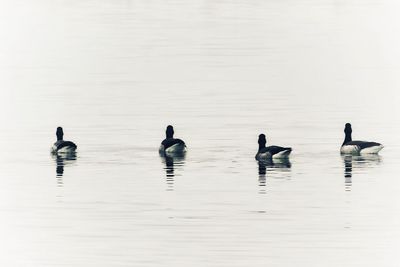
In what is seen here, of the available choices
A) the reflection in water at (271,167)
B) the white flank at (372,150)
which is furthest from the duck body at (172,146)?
the white flank at (372,150)

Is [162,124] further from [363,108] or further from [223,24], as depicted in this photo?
[223,24]

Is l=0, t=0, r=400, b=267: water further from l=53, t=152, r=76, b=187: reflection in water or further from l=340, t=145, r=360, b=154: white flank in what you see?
l=340, t=145, r=360, b=154: white flank

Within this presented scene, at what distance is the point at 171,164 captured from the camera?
50.1 m

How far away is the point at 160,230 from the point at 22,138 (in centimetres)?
1982

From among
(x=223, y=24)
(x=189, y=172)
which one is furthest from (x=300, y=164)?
(x=223, y=24)

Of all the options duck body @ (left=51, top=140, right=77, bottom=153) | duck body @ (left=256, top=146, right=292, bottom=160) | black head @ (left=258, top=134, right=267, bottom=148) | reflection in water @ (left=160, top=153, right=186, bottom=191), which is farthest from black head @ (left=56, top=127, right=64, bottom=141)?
duck body @ (left=256, top=146, right=292, bottom=160)

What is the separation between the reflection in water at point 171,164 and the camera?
153 feet

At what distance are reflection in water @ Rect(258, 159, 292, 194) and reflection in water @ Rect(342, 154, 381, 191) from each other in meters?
1.85

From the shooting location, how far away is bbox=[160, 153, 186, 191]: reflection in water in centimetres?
4662

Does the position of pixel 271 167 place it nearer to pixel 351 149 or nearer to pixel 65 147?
pixel 351 149

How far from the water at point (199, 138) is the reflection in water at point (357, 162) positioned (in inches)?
2.7

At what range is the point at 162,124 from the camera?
6103 cm

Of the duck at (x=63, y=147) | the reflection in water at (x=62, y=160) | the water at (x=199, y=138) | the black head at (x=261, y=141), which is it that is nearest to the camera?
the water at (x=199, y=138)

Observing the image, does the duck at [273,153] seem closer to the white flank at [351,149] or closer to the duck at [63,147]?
the white flank at [351,149]
